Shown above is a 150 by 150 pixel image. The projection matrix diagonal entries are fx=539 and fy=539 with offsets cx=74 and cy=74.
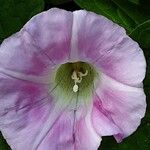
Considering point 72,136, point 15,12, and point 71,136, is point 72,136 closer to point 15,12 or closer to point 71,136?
point 71,136

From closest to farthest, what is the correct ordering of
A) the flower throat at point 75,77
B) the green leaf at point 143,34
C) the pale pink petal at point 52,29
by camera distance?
1. the pale pink petal at point 52,29
2. the green leaf at point 143,34
3. the flower throat at point 75,77

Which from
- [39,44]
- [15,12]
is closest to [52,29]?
[39,44]

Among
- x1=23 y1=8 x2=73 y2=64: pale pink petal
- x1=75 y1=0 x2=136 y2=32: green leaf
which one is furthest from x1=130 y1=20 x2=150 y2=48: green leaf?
x1=23 y1=8 x2=73 y2=64: pale pink petal

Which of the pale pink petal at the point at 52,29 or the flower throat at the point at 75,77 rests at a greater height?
the pale pink petal at the point at 52,29

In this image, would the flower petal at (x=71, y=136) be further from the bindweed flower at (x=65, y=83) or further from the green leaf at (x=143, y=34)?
the green leaf at (x=143, y=34)

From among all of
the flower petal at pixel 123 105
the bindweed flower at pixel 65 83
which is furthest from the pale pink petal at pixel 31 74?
the flower petal at pixel 123 105

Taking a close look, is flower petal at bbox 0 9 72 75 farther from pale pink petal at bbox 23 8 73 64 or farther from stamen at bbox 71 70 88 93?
stamen at bbox 71 70 88 93

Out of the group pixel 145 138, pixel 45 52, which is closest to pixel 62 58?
pixel 45 52
